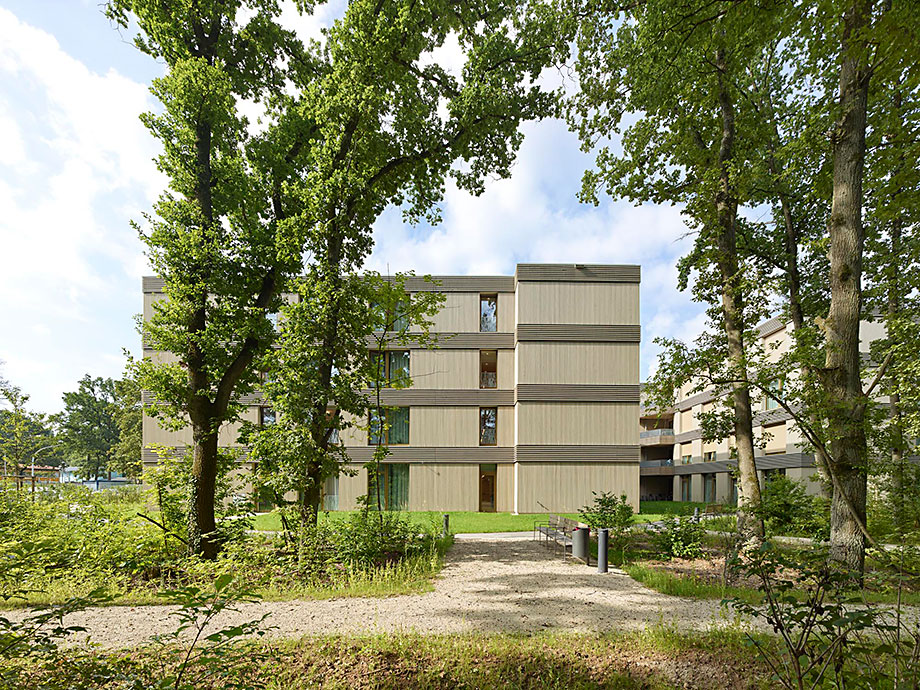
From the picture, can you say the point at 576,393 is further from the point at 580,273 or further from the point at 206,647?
the point at 206,647

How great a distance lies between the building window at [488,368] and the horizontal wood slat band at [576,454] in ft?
11.5

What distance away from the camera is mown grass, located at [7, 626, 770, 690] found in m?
4.54

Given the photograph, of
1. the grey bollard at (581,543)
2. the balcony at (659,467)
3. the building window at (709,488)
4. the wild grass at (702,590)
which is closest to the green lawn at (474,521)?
the grey bollard at (581,543)

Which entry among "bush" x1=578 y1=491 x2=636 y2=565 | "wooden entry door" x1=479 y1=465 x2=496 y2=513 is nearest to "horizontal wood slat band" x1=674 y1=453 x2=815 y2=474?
"bush" x1=578 y1=491 x2=636 y2=565

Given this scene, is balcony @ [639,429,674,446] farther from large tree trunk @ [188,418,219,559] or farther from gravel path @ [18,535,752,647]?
large tree trunk @ [188,418,219,559]

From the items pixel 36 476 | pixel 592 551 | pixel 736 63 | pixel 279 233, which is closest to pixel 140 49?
pixel 279 233

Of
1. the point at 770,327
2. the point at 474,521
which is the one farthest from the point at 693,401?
the point at 474,521

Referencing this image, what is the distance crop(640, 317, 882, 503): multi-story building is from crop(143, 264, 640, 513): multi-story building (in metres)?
5.25

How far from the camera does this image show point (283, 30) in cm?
1072

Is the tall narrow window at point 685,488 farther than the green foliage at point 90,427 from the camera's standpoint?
No

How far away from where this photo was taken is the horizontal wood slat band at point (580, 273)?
22.7m

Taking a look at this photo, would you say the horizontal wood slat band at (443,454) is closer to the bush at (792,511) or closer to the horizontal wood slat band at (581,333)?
the horizontal wood slat band at (581,333)

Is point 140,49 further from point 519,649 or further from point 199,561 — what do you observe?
point 519,649

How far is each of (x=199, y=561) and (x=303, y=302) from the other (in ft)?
17.5
